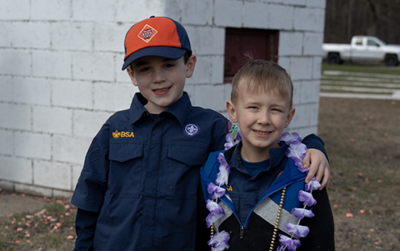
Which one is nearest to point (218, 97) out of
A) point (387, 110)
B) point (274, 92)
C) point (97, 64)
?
point (97, 64)

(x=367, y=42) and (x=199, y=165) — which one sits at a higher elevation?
(x=367, y=42)

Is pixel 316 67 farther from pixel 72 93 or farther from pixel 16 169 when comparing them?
pixel 16 169

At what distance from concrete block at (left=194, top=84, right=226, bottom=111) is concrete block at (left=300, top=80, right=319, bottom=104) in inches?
59.2

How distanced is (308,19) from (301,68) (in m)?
0.69

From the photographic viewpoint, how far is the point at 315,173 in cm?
182

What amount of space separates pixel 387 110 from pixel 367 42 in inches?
831

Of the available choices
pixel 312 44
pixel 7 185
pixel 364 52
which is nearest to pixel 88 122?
pixel 7 185

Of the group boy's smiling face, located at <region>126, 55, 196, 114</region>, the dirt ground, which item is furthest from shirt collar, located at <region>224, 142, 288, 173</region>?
the dirt ground

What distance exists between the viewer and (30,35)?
5160mm

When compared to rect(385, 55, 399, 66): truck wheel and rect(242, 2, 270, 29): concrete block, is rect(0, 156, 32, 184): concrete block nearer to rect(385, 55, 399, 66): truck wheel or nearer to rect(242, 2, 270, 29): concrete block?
rect(242, 2, 270, 29): concrete block

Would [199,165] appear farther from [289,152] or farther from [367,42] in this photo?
[367,42]

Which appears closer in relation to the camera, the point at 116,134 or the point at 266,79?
the point at 266,79

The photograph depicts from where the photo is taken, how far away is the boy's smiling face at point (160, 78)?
209 centimetres

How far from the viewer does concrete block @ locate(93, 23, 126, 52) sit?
4676mm
